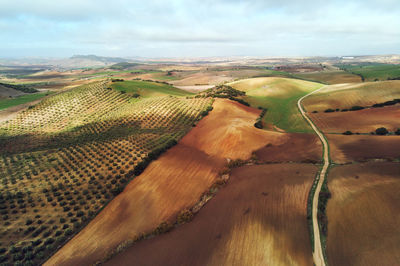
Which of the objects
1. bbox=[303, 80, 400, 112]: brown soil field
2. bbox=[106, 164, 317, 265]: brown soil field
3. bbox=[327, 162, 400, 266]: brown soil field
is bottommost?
bbox=[106, 164, 317, 265]: brown soil field

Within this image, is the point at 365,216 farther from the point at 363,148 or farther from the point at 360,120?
the point at 360,120

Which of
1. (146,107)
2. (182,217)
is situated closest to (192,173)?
(182,217)

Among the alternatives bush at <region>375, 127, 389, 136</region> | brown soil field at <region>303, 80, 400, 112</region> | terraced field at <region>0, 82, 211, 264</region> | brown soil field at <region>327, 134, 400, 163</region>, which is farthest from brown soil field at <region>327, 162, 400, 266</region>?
brown soil field at <region>303, 80, 400, 112</region>

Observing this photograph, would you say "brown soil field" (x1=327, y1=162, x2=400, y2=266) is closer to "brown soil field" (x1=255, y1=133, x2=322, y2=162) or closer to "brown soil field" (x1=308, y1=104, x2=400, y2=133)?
"brown soil field" (x1=255, y1=133, x2=322, y2=162)

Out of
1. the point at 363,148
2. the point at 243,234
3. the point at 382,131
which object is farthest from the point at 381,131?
the point at 243,234

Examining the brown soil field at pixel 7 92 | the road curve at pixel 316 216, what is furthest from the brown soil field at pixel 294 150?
the brown soil field at pixel 7 92

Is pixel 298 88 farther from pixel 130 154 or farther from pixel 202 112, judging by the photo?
pixel 130 154
